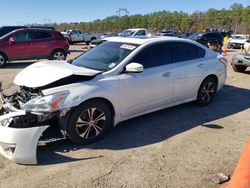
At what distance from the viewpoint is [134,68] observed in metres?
4.44

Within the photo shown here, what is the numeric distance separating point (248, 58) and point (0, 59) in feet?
33.4

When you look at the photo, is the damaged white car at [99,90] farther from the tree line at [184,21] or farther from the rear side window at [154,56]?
the tree line at [184,21]

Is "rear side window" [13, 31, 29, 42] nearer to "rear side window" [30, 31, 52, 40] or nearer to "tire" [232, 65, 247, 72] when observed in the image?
"rear side window" [30, 31, 52, 40]

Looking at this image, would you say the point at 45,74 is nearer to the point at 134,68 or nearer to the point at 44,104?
the point at 44,104

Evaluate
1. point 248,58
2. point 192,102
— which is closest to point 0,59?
point 192,102

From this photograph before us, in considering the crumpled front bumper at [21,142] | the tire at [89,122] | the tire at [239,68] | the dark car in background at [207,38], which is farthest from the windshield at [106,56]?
the dark car in background at [207,38]

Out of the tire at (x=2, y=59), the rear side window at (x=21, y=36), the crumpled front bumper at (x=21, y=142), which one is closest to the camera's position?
the crumpled front bumper at (x=21, y=142)

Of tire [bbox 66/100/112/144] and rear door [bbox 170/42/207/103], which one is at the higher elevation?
rear door [bbox 170/42/207/103]

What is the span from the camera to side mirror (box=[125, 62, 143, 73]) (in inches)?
175

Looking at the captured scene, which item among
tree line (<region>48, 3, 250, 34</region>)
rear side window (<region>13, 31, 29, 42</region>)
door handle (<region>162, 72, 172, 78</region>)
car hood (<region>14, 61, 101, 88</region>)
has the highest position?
tree line (<region>48, 3, 250, 34</region>)

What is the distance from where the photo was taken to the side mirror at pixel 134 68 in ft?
14.6

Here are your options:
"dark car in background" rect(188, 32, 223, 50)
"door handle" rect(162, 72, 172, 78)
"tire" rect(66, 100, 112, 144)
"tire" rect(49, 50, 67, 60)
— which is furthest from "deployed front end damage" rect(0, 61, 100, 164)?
"dark car in background" rect(188, 32, 223, 50)

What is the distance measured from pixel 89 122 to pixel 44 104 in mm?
766

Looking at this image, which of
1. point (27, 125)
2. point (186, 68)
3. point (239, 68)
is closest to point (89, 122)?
point (27, 125)
